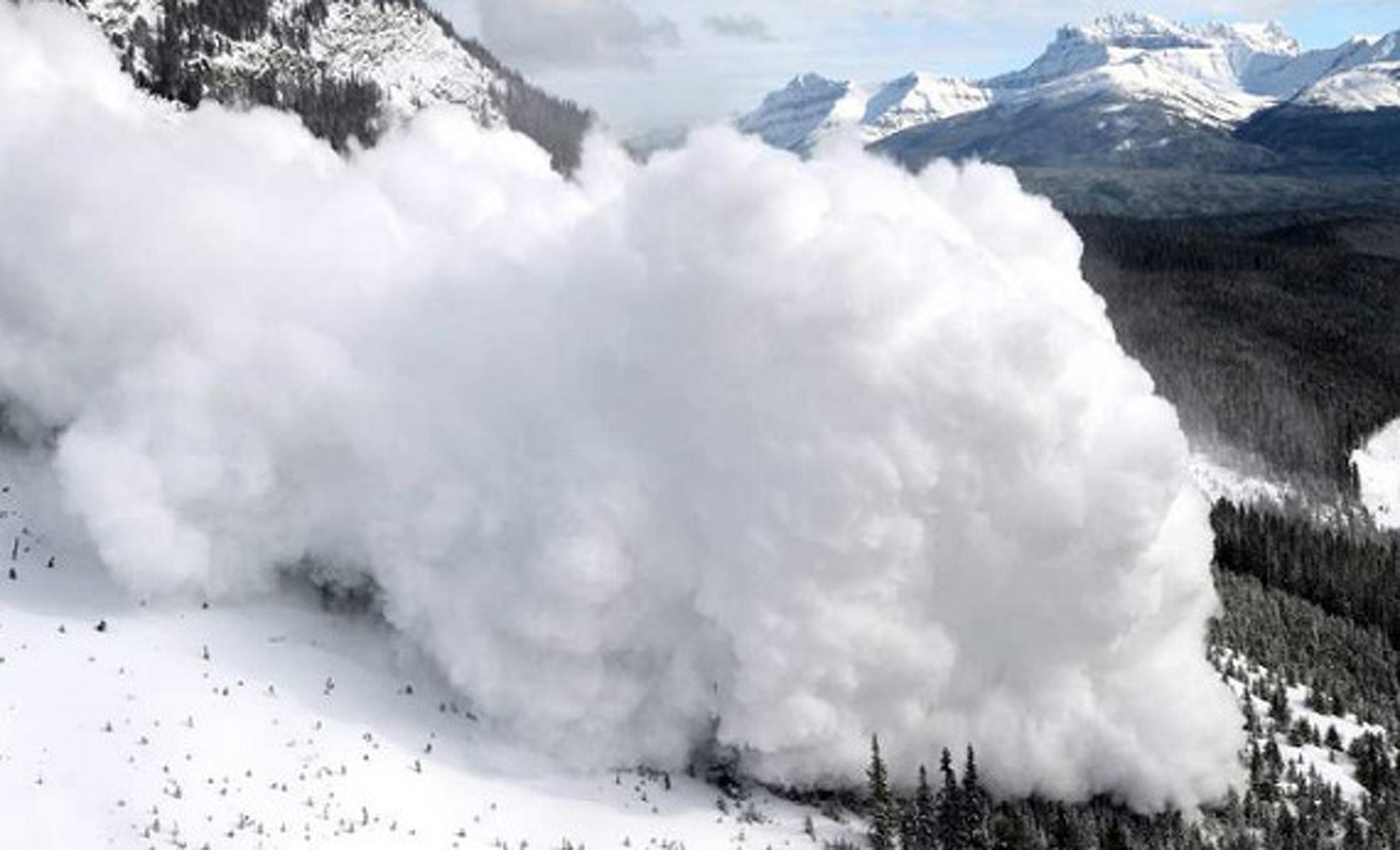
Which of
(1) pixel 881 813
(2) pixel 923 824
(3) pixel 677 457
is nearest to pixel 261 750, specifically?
(3) pixel 677 457

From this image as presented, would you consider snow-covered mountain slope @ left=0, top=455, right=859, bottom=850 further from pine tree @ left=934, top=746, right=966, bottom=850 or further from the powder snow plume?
pine tree @ left=934, top=746, right=966, bottom=850

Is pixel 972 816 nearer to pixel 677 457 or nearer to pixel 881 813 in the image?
pixel 881 813

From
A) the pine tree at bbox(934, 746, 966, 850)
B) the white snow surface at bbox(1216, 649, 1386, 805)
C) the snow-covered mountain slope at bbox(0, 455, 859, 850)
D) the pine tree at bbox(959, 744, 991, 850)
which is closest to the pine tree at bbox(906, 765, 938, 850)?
the pine tree at bbox(934, 746, 966, 850)

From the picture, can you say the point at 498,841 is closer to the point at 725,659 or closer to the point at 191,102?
the point at 725,659

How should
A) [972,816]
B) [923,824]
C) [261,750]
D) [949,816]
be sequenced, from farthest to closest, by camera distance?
[972,816] → [949,816] → [923,824] → [261,750]

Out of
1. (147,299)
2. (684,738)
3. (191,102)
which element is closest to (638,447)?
(684,738)

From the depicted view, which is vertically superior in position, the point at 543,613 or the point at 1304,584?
the point at 1304,584

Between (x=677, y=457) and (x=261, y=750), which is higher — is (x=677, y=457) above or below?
above
